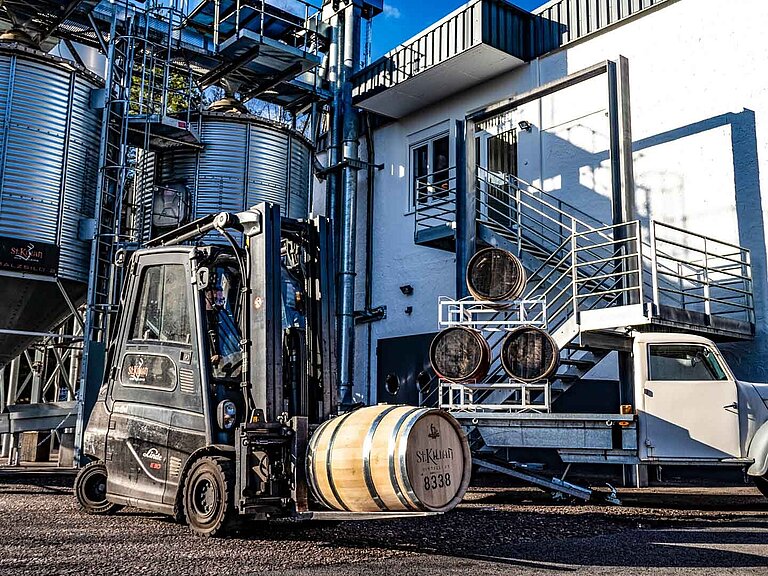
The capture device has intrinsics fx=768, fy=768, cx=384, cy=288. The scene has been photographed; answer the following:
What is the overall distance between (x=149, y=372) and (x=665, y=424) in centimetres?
644

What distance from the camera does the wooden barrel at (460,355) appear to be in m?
11.7

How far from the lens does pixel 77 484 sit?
27.1 feet

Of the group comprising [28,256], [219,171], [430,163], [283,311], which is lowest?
[283,311]

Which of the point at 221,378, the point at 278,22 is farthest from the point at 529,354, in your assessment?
the point at 278,22

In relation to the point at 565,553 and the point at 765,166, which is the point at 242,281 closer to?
the point at 565,553

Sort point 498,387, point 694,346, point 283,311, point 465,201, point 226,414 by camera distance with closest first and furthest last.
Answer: point 226,414
point 283,311
point 694,346
point 498,387
point 465,201

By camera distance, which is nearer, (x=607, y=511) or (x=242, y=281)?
(x=242, y=281)

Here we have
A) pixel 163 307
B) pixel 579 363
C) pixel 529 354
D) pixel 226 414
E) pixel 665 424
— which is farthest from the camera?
pixel 579 363

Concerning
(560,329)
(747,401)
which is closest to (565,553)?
(747,401)

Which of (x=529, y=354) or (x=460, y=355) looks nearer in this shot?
(x=529, y=354)

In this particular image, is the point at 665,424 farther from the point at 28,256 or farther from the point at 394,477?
the point at 28,256

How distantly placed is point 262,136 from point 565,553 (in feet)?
42.3

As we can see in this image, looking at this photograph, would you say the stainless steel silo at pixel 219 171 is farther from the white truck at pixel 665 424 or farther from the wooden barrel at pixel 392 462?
the wooden barrel at pixel 392 462

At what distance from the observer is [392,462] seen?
5445 millimetres
